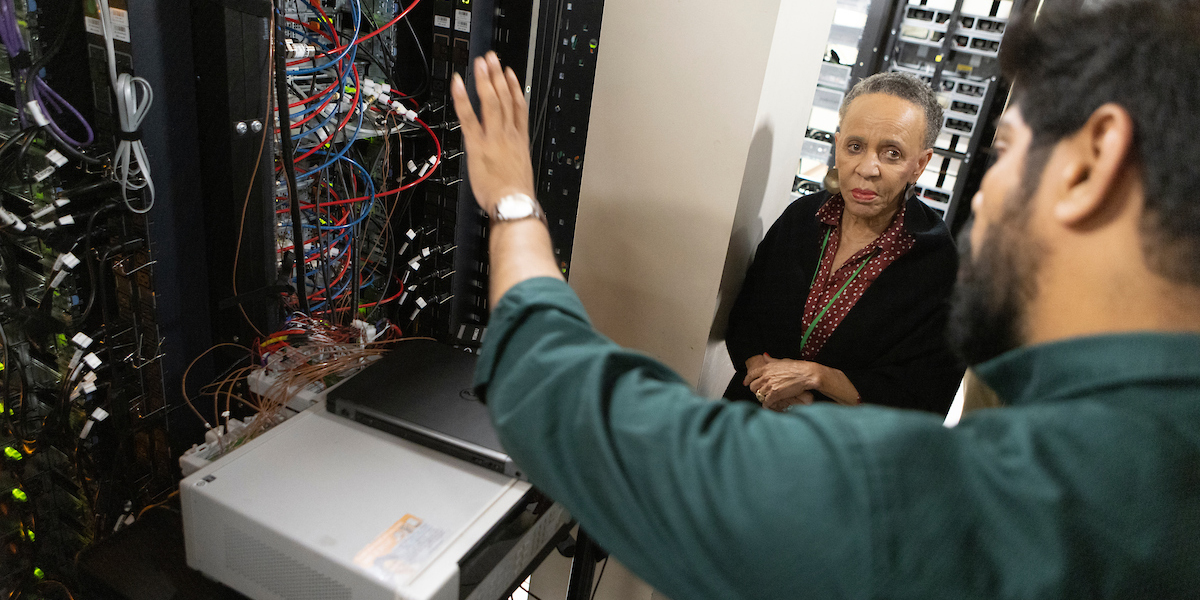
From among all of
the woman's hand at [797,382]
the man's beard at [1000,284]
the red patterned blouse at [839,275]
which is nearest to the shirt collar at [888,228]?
the red patterned blouse at [839,275]

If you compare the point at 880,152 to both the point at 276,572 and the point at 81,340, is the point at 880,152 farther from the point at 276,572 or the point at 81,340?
the point at 81,340

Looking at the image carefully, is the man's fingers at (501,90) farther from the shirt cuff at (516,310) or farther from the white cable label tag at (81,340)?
the white cable label tag at (81,340)

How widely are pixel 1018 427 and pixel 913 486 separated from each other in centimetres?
9

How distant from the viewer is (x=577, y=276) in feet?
5.14

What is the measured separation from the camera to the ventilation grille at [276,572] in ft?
2.92

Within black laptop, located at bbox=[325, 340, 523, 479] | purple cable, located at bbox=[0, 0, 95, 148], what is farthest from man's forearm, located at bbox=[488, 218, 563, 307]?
purple cable, located at bbox=[0, 0, 95, 148]

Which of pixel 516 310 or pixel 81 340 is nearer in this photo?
pixel 516 310

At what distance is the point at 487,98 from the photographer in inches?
29.6

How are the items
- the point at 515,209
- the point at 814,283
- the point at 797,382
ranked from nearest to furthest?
the point at 515,209
the point at 797,382
the point at 814,283

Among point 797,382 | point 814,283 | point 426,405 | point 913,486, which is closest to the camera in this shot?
point 913,486

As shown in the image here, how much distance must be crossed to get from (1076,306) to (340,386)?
106 centimetres

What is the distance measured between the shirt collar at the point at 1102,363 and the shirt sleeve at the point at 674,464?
0.12 m

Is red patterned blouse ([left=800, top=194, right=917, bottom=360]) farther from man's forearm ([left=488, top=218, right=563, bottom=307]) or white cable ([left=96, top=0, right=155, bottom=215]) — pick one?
white cable ([left=96, top=0, right=155, bottom=215])

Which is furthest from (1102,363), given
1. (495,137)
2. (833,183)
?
(833,183)
